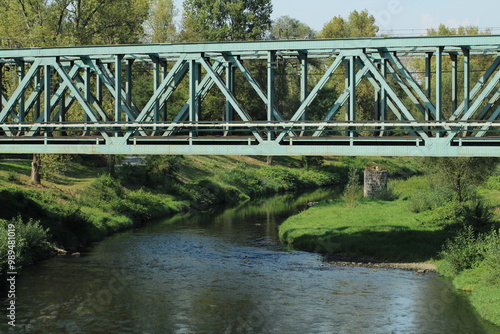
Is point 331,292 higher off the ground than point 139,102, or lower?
lower

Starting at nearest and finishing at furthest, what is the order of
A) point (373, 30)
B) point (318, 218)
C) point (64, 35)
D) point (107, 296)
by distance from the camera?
point (107, 296), point (318, 218), point (64, 35), point (373, 30)

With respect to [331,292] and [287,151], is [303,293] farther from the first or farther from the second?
[287,151]

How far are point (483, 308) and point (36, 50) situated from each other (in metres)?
22.7

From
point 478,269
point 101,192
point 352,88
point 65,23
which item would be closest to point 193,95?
point 352,88

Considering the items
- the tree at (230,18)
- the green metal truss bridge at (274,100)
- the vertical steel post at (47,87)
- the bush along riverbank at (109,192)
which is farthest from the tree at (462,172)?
the tree at (230,18)

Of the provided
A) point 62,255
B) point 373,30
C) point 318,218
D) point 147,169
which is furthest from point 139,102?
point 373,30

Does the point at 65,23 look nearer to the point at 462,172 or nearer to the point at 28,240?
the point at 28,240

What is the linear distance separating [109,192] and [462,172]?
2452 centimetres

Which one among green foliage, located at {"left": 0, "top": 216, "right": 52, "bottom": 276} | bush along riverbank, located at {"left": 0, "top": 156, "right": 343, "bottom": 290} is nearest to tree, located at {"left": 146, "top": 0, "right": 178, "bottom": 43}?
bush along riverbank, located at {"left": 0, "top": 156, "right": 343, "bottom": 290}

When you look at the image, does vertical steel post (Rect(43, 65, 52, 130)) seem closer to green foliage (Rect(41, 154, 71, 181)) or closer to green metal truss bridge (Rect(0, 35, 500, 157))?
green metal truss bridge (Rect(0, 35, 500, 157))

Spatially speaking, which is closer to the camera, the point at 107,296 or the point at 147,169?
the point at 107,296

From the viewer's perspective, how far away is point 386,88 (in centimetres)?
2908

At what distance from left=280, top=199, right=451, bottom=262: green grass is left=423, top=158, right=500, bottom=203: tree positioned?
10.2ft

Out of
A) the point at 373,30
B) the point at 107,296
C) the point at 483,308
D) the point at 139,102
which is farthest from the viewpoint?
the point at 373,30
